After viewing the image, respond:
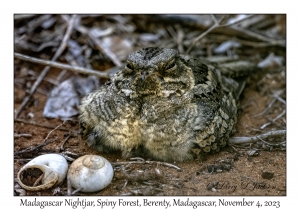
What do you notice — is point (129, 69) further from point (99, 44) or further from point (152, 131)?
point (99, 44)

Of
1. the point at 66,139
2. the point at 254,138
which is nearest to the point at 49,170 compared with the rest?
the point at 66,139

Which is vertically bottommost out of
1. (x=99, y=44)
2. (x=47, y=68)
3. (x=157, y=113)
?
(x=157, y=113)

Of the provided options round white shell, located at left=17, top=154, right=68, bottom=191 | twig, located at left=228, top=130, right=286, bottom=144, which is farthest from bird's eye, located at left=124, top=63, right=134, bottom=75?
twig, located at left=228, top=130, right=286, bottom=144

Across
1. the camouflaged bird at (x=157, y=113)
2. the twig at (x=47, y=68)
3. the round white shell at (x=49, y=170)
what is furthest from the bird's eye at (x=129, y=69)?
the twig at (x=47, y=68)

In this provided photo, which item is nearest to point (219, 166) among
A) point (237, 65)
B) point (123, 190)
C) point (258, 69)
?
point (123, 190)
